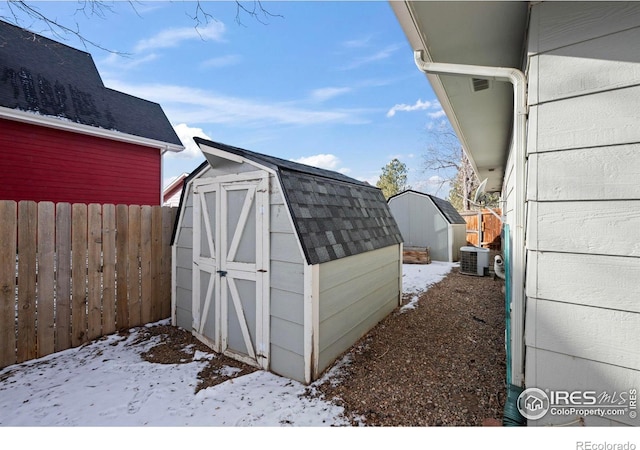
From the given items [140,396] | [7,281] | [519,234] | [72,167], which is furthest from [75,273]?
[72,167]

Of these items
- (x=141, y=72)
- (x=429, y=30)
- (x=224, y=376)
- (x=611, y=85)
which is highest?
(x=141, y=72)

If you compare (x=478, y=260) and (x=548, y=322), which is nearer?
(x=548, y=322)

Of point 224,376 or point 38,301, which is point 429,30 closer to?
point 224,376

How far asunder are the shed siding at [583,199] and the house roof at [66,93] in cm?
806

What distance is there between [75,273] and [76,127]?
17.7 ft

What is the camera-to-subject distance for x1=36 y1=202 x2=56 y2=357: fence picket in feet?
10.3

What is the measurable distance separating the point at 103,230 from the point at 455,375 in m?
4.59

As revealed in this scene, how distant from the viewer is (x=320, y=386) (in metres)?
2.62

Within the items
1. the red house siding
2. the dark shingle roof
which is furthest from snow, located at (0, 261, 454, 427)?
the red house siding

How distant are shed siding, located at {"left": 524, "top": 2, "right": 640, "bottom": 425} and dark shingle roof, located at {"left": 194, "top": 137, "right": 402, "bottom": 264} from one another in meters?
1.75

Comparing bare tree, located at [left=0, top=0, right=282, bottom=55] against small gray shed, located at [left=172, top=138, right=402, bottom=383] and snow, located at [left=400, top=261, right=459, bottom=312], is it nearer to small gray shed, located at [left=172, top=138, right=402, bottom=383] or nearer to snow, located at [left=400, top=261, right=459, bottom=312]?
small gray shed, located at [left=172, top=138, right=402, bottom=383]

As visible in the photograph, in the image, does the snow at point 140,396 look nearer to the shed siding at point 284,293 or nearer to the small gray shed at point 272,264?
the shed siding at point 284,293

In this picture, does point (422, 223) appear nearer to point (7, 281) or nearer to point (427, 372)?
point (427, 372)

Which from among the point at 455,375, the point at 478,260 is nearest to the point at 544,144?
the point at 455,375
